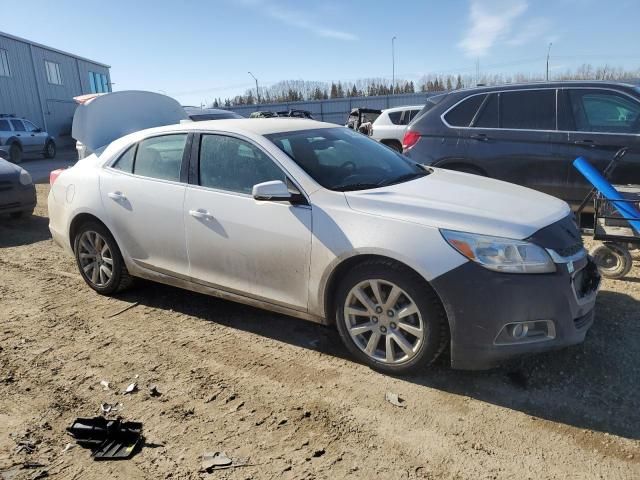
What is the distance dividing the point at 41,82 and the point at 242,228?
3405cm

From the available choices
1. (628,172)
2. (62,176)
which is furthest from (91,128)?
(628,172)

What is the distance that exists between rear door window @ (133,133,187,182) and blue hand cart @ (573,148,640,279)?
3692 millimetres

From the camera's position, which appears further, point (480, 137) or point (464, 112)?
point (464, 112)

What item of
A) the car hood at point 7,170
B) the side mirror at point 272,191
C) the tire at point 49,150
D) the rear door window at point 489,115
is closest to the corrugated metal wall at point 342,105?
the tire at point 49,150

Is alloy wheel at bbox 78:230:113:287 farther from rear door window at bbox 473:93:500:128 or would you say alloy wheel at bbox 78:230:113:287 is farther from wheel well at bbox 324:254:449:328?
rear door window at bbox 473:93:500:128

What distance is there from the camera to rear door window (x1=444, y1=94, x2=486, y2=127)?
21.4ft

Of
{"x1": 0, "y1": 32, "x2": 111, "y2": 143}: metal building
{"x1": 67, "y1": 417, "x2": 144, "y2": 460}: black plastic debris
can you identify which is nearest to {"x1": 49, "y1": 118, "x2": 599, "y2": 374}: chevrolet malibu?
{"x1": 67, "y1": 417, "x2": 144, "y2": 460}: black plastic debris

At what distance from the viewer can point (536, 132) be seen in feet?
20.2

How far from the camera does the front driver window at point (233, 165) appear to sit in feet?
12.4

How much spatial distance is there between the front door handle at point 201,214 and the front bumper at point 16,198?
18.3ft

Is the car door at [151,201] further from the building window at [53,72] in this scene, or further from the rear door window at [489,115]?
the building window at [53,72]

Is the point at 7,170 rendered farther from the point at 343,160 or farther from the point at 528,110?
the point at 528,110

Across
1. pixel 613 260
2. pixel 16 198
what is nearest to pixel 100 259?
pixel 16 198

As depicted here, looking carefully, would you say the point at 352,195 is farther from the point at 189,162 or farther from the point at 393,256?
the point at 189,162
